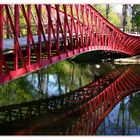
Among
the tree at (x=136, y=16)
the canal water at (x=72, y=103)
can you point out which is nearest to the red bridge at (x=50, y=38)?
the canal water at (x=72, y=103)

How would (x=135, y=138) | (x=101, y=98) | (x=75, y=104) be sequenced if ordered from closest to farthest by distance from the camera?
(x=135, y=138)
(x=75, y=104)
(x=101, y=98)

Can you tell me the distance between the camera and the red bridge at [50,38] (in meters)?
14.7

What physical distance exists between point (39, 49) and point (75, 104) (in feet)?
17.2

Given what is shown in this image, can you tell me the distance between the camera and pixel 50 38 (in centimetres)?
1834

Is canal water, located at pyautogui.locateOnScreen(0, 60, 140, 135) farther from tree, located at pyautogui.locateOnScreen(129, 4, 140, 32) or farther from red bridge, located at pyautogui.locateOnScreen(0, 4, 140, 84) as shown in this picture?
tree, located at pyautogui.locateOnScreen(129, 4, 140, 32)

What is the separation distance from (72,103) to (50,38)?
4633 mm

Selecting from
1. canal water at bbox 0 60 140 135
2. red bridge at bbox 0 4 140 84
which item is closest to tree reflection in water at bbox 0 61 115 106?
canal water at bbox 0 60 140 135

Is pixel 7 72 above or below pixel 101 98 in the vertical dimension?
above

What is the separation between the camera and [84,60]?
1564 inches

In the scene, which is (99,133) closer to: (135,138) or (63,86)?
(135,138)

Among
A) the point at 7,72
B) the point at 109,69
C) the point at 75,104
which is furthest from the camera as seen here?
the point at 109,69

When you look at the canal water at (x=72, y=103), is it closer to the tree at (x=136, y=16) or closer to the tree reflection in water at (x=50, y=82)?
the tree reflection in water at (x=50, y=82)

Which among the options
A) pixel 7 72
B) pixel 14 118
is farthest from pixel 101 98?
pixel 7 72

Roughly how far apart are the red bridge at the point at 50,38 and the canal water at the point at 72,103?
234cm
